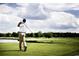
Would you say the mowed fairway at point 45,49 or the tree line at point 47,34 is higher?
the tree line at point 47,34

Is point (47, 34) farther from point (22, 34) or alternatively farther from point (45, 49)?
point (22, 34)

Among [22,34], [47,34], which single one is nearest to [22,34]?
[22,34]

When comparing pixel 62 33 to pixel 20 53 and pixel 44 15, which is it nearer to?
pixel 44 15

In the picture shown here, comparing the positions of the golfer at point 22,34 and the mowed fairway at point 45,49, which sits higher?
the golfer at point 22,34

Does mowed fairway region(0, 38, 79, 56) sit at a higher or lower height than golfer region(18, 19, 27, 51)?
lower

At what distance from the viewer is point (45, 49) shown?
9.79ft

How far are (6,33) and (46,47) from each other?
0.54m

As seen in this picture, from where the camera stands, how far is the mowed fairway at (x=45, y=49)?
297 centimetres

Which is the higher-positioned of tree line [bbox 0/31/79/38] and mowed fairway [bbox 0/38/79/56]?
tree line [bbox 0/31/79/38]

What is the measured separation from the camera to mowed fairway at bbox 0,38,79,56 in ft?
9.76

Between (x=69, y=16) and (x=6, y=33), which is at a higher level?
(x=69, y=16)

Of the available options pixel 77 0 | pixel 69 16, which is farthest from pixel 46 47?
pixel 77 0

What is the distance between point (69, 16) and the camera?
3014mm

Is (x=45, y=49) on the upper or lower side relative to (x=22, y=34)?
lower
